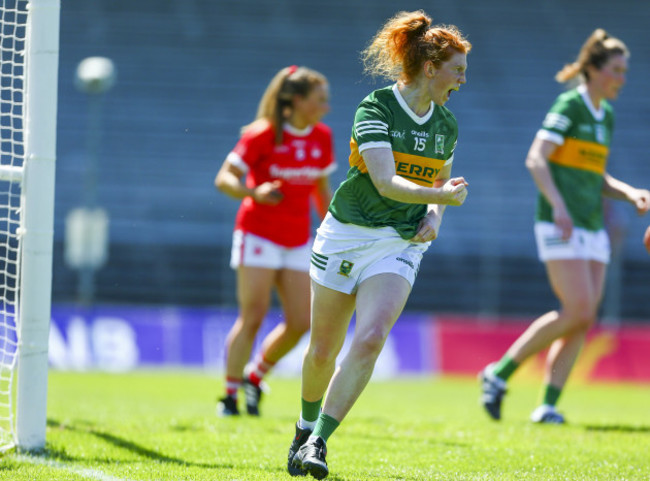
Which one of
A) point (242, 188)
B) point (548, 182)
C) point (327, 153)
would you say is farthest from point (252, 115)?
point (548, 182)

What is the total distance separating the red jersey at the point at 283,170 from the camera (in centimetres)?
713

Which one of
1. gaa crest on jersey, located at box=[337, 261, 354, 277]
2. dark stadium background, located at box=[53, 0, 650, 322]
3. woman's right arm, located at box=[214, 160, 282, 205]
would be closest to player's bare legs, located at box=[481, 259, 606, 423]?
woman's right arm, located at box=[214, 160, 282, 205]

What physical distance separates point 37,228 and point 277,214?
2.36m

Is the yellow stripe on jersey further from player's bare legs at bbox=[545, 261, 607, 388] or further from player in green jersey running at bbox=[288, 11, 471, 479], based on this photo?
player's bare legs at bbox=[545, 261, 607, 388]

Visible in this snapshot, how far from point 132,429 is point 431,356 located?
8.67 meters

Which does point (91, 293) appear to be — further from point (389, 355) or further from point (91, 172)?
point (389, 355)

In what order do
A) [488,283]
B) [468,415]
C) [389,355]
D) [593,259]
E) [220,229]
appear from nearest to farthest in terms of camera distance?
1. [593,259]
2. [468,415]
3. [389,355]
4. [488,283]
5. [220,229]

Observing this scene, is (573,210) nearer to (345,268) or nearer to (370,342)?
(345,268)

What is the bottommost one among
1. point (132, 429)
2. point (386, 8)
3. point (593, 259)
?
point (132, 429)

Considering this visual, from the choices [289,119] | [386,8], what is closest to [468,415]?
[289,119]

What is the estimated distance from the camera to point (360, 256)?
457 cm

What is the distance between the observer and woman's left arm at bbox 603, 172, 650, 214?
6367 mm

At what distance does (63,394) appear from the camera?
9844mm

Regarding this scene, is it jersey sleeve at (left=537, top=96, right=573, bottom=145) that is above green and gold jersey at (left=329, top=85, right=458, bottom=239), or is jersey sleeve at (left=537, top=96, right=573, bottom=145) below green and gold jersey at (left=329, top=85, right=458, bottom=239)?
above
